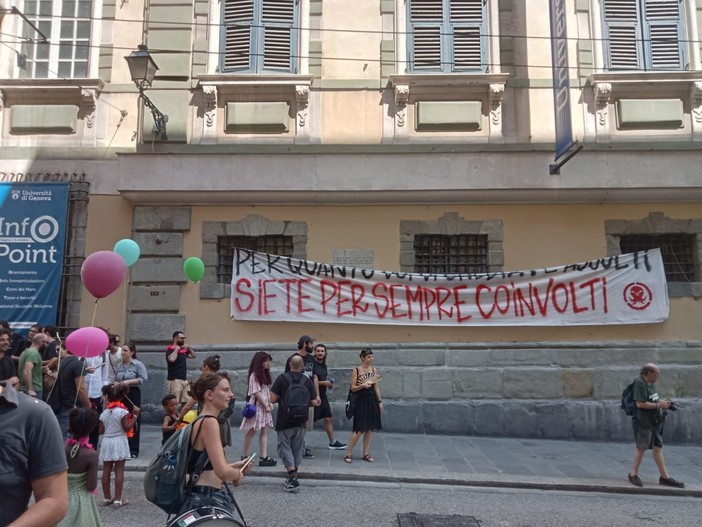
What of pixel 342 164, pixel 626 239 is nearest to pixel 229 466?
pixel 342 164

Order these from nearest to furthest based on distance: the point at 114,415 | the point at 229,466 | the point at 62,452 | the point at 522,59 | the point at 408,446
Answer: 1. the point at 62,452
2. the point at 229,466
3. the point at 114,415
4. the point at 408,446
5. the point at 522,59

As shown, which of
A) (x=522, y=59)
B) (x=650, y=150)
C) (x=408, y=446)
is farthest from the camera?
(x=522, y=59)

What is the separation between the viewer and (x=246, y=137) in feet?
36.2

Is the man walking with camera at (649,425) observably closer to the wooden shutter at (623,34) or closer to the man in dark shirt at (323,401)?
the man in dark shirt at (323,401)

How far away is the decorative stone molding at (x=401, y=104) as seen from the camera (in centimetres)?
1088

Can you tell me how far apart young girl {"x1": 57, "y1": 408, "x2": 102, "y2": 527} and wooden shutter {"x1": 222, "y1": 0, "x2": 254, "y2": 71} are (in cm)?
840

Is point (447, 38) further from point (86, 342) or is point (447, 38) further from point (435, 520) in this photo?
point (435, 520)

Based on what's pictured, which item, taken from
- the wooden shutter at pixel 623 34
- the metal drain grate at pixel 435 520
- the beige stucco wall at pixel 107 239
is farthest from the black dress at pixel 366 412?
the wooden shutter at pixel 623 34

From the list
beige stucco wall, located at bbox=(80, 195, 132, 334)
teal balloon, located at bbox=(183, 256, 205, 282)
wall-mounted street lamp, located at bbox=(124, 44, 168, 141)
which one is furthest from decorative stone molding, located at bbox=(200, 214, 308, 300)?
wall-mounted street lamp, located at bbox=(124, 44, 168, 141)

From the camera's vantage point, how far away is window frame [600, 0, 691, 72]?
1111 centimetres

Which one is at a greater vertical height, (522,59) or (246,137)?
(522,59)

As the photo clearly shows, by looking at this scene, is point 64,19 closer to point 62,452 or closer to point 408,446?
point 408,446

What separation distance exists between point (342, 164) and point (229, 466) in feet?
25.3

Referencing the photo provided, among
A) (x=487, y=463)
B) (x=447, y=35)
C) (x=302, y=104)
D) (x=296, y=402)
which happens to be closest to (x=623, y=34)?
(x=447, y=35)
